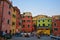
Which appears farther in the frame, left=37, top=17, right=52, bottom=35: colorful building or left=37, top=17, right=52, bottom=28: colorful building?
left=37, top=17, right=52, bottom=28: colorful building

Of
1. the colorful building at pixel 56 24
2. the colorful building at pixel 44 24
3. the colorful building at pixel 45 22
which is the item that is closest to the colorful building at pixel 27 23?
the colorful building at pixel 44 24

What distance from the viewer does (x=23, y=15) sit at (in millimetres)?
64812

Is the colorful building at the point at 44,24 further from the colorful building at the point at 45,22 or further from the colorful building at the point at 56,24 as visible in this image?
the colorful building at the point at 56,24

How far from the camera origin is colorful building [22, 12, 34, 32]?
6245cm

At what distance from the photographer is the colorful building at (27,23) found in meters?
62.5

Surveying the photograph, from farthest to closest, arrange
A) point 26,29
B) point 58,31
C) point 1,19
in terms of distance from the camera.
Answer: point 26,29 < point 58,31 < point 1,19

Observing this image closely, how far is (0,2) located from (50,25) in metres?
33.7

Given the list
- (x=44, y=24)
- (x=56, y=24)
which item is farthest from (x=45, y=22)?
(x=56, y=24)

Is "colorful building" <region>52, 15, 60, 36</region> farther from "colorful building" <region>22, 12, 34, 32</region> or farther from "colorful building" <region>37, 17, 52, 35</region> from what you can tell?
"colorful building" <region>22, 12, 34, 32</region>

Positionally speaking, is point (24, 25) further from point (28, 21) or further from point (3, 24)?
point (3, 24)

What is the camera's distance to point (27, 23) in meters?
62.9

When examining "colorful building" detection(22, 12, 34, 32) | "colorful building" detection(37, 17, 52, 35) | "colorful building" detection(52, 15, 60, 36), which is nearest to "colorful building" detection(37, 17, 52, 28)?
"colorful building" detection(37, 17, 52, 35)

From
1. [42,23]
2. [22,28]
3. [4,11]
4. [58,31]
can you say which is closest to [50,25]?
[42,23]

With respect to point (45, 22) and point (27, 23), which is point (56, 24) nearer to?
point (45, 22)
